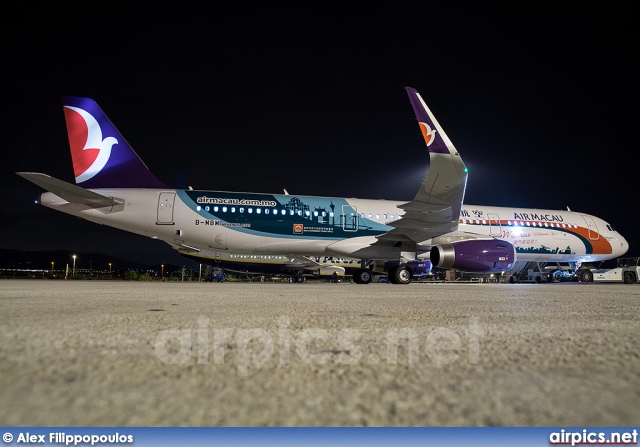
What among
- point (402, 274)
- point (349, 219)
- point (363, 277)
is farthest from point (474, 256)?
point (363, 277)

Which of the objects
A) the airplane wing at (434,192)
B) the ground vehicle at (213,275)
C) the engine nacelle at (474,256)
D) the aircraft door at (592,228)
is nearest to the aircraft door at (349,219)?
the airplane wing at (434,192)

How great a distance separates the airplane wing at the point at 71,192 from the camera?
35.6 feet

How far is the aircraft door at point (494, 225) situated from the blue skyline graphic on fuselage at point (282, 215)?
410 cm

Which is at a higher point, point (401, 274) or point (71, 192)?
point (71, 192)

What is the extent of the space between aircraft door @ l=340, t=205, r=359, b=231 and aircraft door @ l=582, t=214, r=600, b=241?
10.4 metres

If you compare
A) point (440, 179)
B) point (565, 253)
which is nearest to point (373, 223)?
point (440, 179)

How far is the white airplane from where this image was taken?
12.8m

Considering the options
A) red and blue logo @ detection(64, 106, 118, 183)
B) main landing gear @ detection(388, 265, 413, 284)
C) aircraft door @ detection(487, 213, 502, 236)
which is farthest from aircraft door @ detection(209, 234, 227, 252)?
aircraft door @ detection(487, 213, 502, 236)

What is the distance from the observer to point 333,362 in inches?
60.0

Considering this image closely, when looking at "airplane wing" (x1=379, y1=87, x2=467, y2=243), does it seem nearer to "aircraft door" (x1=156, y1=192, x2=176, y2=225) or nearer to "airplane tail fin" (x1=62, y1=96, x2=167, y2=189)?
"aircraft door" (x1=156, y1=192, x2=176, y2=225)

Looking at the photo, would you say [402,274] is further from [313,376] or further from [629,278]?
[629,278]

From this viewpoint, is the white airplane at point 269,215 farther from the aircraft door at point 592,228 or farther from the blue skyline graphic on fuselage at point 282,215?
the aircraft door at point 592,228

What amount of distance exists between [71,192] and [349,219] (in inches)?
334

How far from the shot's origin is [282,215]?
1388 centimetres
